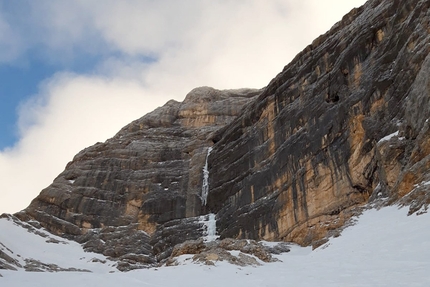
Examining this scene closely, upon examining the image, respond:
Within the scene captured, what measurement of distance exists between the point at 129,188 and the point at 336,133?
117 ft

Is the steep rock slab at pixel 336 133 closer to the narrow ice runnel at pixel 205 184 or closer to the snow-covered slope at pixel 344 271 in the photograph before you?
the narrow ice runnel at pixel 205 184

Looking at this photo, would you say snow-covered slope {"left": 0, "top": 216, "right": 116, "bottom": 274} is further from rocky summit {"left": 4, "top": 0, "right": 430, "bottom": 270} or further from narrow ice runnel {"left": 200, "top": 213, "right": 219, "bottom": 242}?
narrow ice runnel {"left": 200, "top": 213, "right": 219, "bottom": 242}

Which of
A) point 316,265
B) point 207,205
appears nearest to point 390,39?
point 316,265

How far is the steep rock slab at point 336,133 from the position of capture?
29191 mm

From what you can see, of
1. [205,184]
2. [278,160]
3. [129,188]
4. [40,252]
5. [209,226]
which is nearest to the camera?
[278,160]

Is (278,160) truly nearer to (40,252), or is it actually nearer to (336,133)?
(336,133)

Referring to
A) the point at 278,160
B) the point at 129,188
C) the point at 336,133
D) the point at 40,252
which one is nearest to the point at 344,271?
the point at 336,133

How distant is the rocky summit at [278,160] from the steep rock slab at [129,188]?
0.62ft

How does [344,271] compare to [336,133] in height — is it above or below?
below

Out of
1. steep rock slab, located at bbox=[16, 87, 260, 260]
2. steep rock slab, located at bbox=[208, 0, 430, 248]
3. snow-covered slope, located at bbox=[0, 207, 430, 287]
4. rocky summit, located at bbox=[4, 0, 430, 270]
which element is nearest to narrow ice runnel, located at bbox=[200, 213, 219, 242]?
rocky summit, located at bbox=[4, 0, 430, 270]

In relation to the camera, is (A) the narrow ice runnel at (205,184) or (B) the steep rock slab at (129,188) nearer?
(B) the steep rock slab at (129,188)

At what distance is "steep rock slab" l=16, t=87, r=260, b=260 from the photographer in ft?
192

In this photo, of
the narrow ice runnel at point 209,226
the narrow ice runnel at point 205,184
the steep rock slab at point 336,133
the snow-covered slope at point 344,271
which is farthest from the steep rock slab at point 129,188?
the snow-covered slope at point 344,271

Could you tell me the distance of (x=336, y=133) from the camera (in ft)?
127
